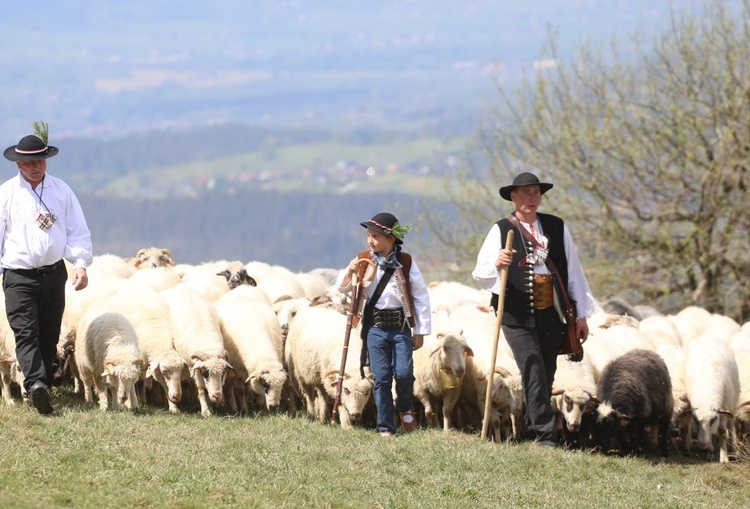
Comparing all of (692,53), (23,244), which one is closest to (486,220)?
(692,53)

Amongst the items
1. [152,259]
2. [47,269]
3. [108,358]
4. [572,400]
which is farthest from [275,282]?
[47,269]

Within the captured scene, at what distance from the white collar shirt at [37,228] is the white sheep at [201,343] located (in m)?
1.98

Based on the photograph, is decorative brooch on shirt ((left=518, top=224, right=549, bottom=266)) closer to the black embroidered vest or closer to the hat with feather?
the black embroidered vest

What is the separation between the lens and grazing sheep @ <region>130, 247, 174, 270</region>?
15.1 metres

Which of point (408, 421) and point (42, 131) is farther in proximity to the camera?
point (408, 421)

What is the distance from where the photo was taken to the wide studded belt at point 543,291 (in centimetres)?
902

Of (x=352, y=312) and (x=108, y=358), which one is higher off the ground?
(x=352, y=312)

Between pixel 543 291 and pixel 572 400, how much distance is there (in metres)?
1.73

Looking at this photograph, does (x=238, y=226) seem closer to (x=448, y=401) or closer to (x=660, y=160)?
(x=660, y=160)

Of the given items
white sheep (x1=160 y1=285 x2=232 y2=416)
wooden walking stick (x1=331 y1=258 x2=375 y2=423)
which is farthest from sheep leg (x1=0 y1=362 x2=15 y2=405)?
wooden walking stick (x1=331 y1=258 x2=375 y2=423)

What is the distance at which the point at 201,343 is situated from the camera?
10.7 metres

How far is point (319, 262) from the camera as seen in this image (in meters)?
98.5

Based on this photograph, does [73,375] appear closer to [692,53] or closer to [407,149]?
[692,53]

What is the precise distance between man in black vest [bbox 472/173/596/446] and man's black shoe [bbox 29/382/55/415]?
3813 millimetres
